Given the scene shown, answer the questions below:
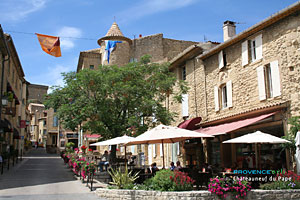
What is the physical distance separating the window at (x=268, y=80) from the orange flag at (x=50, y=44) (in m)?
9.30

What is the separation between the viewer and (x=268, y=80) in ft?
44.2

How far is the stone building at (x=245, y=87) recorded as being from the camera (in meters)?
12.2

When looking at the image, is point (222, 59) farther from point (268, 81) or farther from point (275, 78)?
point (275, 78)

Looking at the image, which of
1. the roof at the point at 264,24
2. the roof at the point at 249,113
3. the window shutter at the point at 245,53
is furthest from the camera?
the window shutter at the point at 245,53

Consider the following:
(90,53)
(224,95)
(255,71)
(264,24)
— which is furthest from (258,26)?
(90,53)

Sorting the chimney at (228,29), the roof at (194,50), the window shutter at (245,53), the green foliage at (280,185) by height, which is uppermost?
the chimney at (228,29)

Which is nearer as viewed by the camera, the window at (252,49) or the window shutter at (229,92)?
the window at (252,49)

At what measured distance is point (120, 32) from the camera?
33812mm

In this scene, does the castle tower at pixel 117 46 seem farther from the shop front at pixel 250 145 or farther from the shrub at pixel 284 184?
the shrub at pixel 284 184

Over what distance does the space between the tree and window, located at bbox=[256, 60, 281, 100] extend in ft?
16.0

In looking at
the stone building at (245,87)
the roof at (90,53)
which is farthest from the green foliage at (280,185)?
the roof at (90,53)

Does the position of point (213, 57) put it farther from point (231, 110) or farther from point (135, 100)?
point (135, 100)

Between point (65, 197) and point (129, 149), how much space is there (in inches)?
740

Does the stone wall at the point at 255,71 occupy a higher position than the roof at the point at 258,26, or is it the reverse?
the roof at the point at 258,26
